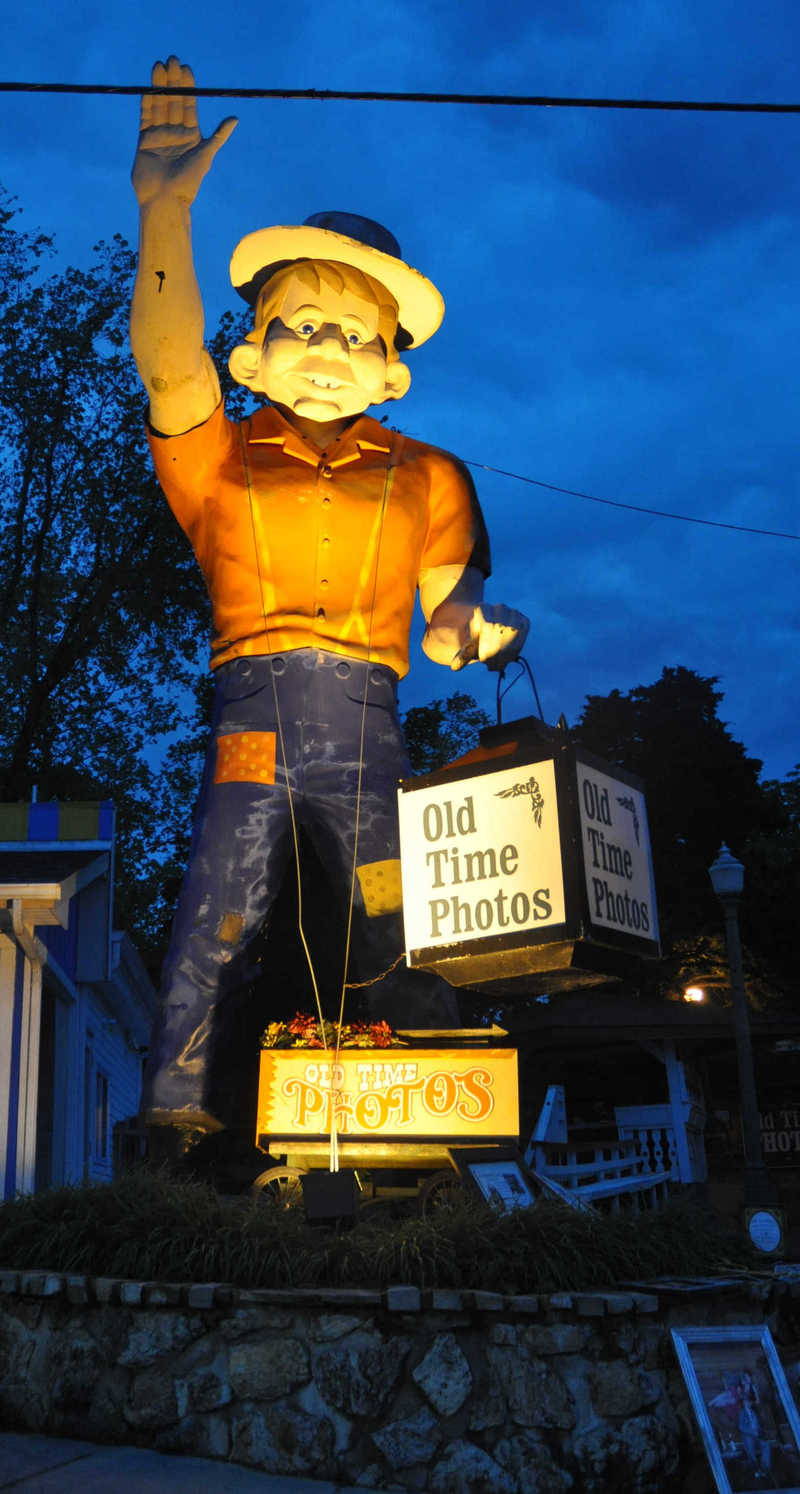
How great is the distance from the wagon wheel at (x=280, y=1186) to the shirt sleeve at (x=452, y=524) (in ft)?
9.50

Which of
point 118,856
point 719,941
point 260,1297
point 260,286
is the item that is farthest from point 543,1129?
point 719,941

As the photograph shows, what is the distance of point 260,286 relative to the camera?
6293 mm

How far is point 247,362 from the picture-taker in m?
6.18

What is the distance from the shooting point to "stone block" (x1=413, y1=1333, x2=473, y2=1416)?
419 centimetres

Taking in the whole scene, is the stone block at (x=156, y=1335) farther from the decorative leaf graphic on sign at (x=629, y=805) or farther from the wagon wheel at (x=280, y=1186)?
the decorative leaf graphic on sign at (x=629, y=805)

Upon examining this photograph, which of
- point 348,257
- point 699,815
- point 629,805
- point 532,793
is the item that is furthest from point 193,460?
point 699,815

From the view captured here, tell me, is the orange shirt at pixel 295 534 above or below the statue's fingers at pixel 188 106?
below

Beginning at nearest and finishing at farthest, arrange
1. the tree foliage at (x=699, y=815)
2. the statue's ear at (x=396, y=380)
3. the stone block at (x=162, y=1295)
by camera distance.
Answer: the stone block at (x=162, y=1295)
the statue's ear at (x=396, y=380)
the tree foliage at (x=699, y=815)

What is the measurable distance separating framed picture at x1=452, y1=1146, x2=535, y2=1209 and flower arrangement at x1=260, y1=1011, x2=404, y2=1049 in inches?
21.5

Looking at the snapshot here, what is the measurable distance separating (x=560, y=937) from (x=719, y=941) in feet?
54.0

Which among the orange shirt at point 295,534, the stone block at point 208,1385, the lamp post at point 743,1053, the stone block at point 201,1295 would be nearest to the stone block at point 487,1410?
the stone block at point 208,1385

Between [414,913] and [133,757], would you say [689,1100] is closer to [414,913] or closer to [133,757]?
[133,757]

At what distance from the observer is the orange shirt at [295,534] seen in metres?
6.07

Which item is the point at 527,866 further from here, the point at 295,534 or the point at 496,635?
the point at 295,534
